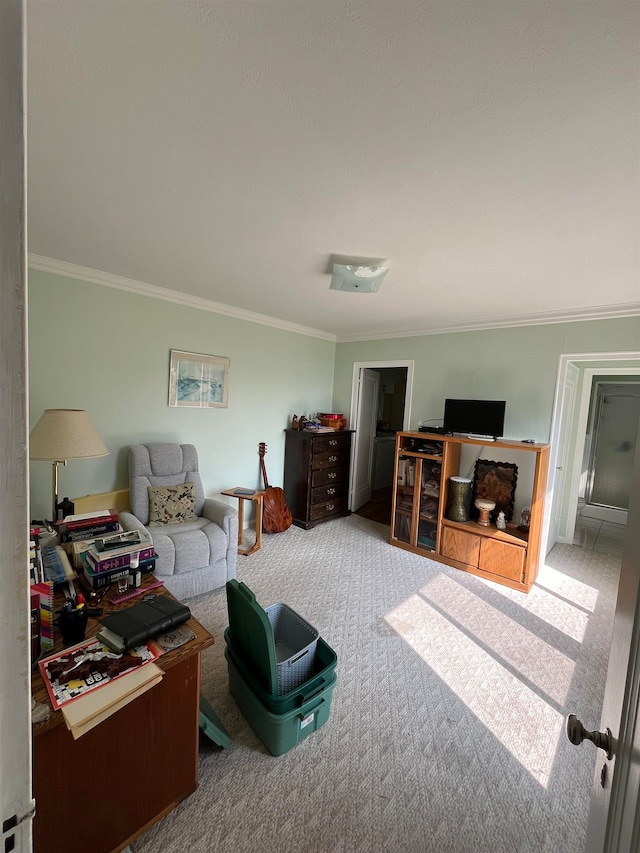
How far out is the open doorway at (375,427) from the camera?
478 centimetres

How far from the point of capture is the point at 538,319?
3.31m

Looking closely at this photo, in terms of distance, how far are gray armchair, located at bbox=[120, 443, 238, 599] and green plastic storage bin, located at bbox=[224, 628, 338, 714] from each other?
0.90 meters

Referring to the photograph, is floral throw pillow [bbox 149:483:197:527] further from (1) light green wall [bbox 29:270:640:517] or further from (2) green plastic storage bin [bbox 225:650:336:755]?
(2) green plastic storage bin [bbox 225:650:336:755]

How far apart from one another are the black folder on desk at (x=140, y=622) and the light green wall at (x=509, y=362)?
3324mm

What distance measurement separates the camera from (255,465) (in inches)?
166

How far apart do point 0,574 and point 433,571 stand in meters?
3.45

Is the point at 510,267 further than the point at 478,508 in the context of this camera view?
No

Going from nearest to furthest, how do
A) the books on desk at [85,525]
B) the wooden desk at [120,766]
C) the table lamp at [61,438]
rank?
the wooden desk at [120,766] → the books on desk at [85,525] → the table lamp at [61,438]

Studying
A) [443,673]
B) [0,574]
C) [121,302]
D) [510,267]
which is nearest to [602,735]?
[0,574]

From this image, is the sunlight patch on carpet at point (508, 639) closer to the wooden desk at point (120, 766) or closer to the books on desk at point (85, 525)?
the wooden desk at point (120, 766)

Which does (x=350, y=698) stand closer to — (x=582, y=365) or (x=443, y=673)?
(x=443, y=673)

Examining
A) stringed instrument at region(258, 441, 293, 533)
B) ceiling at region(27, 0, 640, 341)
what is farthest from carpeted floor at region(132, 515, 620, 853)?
ceiling at region(27, 0, 640, 341)

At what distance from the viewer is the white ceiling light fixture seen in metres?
2.30

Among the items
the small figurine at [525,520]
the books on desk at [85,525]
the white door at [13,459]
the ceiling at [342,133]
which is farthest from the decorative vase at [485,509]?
the white door at [13,459]
